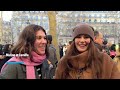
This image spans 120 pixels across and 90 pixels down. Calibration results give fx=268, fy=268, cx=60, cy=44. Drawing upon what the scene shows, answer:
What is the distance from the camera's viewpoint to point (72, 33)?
1.63 meters

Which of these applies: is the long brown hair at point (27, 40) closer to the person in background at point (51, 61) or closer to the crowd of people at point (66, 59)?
the crowd of people at point (66, 59)

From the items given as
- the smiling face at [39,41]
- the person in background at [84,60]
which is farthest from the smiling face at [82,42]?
the smiling face at [39,41]

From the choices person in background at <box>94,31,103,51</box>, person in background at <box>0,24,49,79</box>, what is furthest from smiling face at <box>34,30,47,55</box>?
person in background at <box>94,31,103,51</box>

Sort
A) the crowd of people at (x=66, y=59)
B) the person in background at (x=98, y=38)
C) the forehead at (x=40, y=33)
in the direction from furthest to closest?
the person in background at (x=98, y=38), the forehead at (x=40, y=33), the crowd of people at (x=66, y=59)

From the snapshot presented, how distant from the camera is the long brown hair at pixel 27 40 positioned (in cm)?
165

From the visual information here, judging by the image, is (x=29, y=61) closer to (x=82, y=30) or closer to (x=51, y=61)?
(x=82, y=30)

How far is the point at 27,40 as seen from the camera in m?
1.73

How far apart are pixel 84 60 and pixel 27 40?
40 centimetres

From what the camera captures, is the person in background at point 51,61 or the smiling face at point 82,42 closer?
the smiling face at point 82,42

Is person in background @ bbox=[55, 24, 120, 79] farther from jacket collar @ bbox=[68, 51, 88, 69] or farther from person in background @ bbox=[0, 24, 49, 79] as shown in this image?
person in background @ bbox=[0, 24, 49, 79]

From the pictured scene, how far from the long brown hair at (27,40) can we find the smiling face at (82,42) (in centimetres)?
23

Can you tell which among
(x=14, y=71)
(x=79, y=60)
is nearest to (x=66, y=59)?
(x=79, y=60)

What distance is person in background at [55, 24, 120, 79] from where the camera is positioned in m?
1.57
